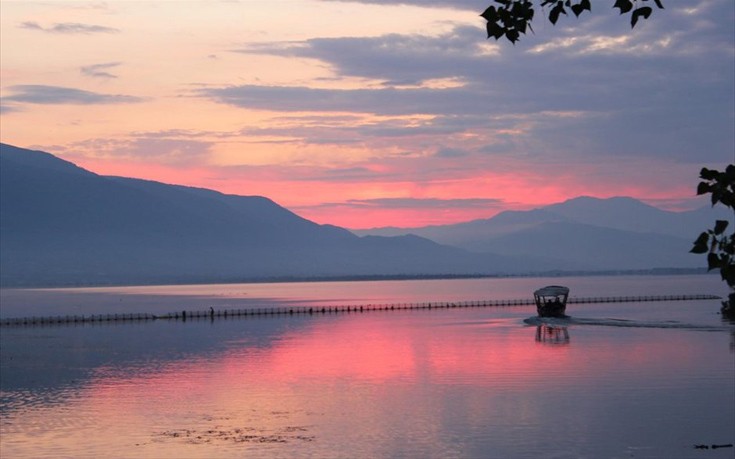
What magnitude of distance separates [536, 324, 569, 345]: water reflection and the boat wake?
187 inches

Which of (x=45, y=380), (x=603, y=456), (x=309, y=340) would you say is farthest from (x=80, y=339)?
(x=603, y=456)

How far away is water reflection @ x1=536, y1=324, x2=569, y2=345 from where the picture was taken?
99900 mm

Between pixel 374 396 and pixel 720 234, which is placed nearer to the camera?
pixel 720 234

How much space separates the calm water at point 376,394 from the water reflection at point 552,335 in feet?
1.08

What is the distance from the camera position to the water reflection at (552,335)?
99.9m

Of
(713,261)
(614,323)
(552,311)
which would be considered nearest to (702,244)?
(713,261)

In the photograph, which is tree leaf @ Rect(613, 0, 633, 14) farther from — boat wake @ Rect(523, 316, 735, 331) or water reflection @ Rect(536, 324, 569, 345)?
boat wake @ Rect(523, 316, 735, 331)

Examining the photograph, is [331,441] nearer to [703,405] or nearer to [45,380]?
[703,405]

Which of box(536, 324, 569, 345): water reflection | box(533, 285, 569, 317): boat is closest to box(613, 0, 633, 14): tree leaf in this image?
box(536, 324, 569, 345): water reflection

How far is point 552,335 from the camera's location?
107750mm

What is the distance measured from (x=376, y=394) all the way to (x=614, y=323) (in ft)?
239

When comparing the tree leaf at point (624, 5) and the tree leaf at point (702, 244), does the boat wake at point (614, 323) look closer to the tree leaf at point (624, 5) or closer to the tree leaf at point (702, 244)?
the tree leaf at point (624, 5)

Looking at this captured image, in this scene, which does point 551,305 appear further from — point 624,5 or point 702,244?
point 702,244

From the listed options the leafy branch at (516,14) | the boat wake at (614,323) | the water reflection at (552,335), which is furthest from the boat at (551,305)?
the leafy branch at (516,14)
